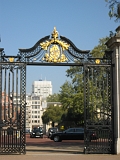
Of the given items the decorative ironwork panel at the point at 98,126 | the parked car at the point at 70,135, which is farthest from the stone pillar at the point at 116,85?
the parked car at the point at 70,135

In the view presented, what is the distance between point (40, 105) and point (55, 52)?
117m

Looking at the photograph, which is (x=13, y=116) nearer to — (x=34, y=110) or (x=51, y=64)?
(x=51, y=64)

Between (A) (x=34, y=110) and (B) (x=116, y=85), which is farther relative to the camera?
(A) (x=34, y=110)

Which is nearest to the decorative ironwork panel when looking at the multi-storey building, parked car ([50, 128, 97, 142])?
parked car ([50, 128, 97, 142])

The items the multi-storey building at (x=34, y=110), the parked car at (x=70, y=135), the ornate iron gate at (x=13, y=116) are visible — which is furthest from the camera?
the multi-storey building at (x=34, y=110)

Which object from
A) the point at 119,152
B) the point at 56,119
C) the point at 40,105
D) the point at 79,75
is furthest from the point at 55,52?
the point at 40,105

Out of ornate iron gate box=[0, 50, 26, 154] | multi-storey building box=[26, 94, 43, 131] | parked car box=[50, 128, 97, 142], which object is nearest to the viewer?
ornate iron gate box=[0, 50, 26, 154]

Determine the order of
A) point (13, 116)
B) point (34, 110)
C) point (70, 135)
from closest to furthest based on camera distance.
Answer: point (13, 116) < point (70, 135) < point (34, 110)

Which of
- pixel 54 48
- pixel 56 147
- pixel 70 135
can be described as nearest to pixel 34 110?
pixel 70 135

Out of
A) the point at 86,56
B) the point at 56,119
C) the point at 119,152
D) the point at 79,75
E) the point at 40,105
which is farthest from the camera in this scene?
the point at 40,105

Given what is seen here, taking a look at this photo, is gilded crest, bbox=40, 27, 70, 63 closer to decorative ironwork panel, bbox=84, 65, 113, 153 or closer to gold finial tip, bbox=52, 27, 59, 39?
gold finial tip, bbox=52, 27, 59, 39

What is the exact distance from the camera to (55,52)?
17.2 metres

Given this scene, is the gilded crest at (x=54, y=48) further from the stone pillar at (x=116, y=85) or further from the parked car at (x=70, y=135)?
the parked car at (x=70, y=135)

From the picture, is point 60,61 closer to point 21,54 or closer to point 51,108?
point 21,54
